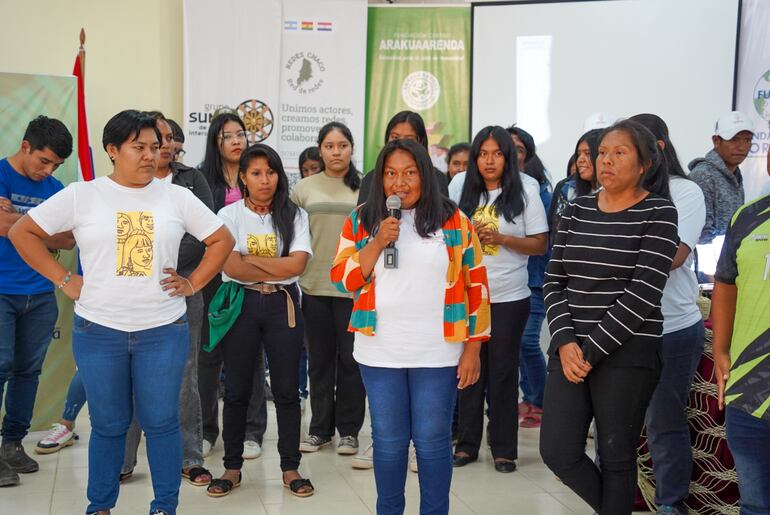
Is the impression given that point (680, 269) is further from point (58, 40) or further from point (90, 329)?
point (58, 40)

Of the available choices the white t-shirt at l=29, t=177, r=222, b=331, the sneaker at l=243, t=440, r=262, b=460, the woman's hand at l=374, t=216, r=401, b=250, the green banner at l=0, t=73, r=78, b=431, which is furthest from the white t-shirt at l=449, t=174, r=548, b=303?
the green banner at l=0, t=73, r=78, b=431

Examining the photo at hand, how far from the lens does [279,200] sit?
12.7 feet

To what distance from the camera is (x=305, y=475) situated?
13.6ft

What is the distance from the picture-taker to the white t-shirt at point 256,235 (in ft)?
12.5

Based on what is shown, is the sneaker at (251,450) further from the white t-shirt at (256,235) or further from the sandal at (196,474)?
the white t-shirt at (256,235)

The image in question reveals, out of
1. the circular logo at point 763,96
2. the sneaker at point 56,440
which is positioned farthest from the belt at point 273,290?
the circular logo at point 763,96

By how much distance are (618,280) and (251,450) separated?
2419 millimetres

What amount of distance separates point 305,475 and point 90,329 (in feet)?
5.24

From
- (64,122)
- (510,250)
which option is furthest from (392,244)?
(64,122)

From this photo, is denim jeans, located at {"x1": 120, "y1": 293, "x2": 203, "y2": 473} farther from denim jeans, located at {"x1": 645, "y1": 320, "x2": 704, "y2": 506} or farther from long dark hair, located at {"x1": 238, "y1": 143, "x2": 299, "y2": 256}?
denim jeans, located at {"x1": 645, "y1": 320, "x2": 704, "y2": 506}

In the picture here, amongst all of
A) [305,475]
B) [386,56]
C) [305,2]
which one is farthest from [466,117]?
[305,475]

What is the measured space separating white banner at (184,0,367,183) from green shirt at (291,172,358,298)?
2991mm

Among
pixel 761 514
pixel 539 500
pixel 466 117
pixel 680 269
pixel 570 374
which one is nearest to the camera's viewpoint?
pixel 761 514

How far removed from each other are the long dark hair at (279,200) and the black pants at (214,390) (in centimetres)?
76
